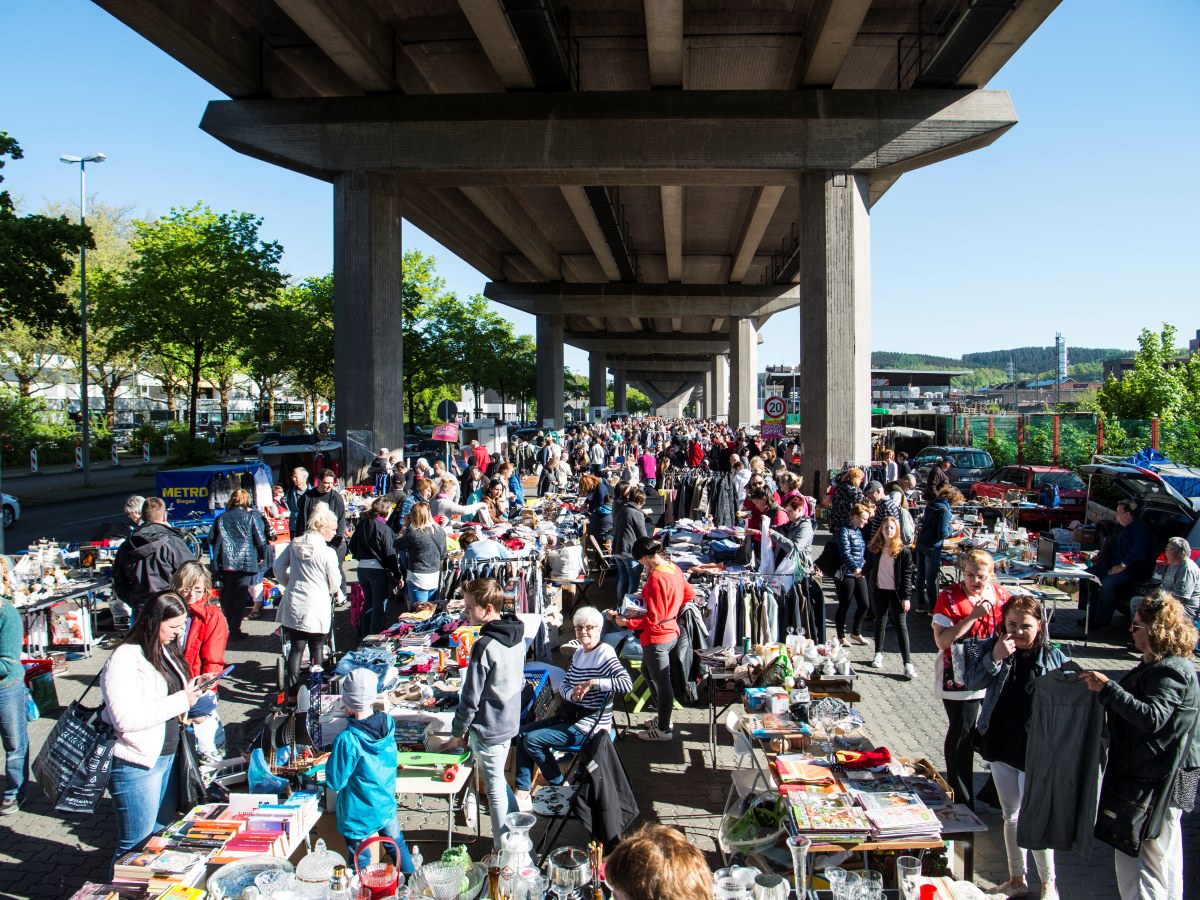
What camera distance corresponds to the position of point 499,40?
16641 mm

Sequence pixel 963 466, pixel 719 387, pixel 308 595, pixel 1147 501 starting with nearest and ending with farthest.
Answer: pixel 308 595 < pixel 1147 501 < pixel 963 466 < pixel 719 387

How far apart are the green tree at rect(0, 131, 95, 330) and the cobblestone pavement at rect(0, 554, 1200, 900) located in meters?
15.8

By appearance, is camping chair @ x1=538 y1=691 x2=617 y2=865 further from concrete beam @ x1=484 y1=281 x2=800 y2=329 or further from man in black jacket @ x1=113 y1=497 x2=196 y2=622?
concrete beam @ x1=484 y1=281 x2=800 y2=329

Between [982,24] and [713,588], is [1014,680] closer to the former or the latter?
[713,588]

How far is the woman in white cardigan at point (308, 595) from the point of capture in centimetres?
700

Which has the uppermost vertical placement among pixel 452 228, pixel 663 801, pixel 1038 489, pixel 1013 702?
pixel 452 228

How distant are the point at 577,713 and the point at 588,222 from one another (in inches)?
1052

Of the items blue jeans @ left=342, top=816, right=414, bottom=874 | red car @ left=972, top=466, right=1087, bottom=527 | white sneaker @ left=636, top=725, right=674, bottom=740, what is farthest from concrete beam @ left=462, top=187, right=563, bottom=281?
blue jeans @ left=342, top=816, right=414, bottom=874

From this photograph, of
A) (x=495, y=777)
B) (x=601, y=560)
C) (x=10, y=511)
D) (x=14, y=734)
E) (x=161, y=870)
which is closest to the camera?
(x=161, y=870)

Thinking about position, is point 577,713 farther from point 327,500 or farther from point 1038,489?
point 1038,489

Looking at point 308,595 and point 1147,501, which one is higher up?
point 1147,501

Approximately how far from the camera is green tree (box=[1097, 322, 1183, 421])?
25766mm

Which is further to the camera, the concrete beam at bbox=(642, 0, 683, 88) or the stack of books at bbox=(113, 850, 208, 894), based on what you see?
the concrete beam at bbox=(642, 0, 683, 88)

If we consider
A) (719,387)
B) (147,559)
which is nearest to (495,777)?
(147,559)
